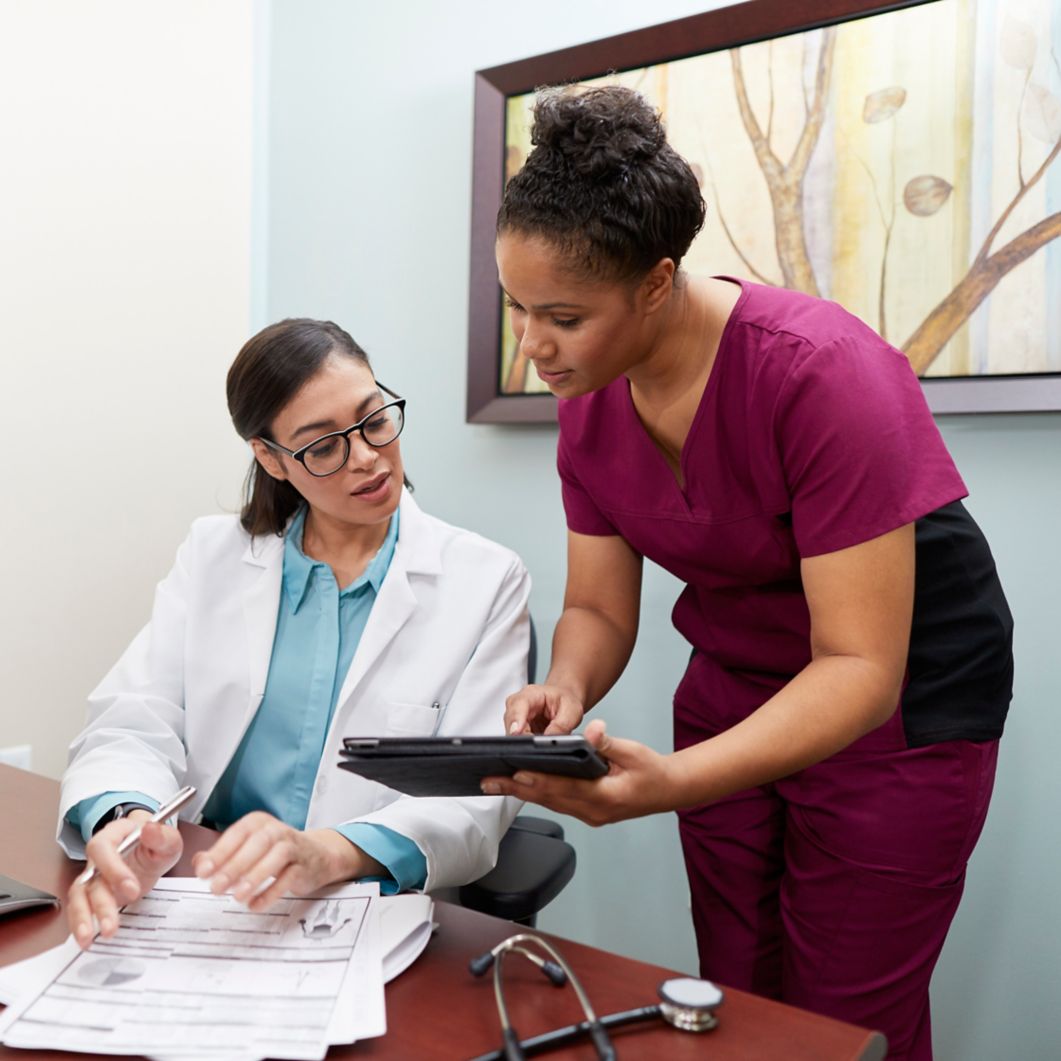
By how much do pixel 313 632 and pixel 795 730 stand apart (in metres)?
0.73

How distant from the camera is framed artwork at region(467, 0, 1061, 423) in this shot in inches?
60.9

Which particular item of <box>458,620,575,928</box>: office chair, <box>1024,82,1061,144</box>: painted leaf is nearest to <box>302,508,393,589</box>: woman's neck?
<box>458,620,575,928</box>: office chair

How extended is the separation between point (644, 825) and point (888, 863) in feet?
2.65

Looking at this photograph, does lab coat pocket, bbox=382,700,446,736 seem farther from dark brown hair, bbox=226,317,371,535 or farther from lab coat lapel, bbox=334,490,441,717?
dark brown hair, bbox=226,317,371,535

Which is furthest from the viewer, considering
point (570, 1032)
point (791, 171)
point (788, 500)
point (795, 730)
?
point (791, 171)

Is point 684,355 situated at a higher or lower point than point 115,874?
higher

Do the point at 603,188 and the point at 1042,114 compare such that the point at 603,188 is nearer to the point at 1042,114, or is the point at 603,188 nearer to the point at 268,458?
the point at 268,458

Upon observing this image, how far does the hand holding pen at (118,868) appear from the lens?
3.07ft

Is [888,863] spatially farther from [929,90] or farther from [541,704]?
[929,90]

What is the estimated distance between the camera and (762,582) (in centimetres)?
129

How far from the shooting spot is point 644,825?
1.99 meters

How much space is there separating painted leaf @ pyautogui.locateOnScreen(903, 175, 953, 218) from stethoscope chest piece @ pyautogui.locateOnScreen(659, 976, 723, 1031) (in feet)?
4.14

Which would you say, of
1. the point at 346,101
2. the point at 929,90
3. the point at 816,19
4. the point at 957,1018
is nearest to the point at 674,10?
the point at 816,19

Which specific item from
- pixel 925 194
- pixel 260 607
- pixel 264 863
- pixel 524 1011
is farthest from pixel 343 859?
pixel 925 194
